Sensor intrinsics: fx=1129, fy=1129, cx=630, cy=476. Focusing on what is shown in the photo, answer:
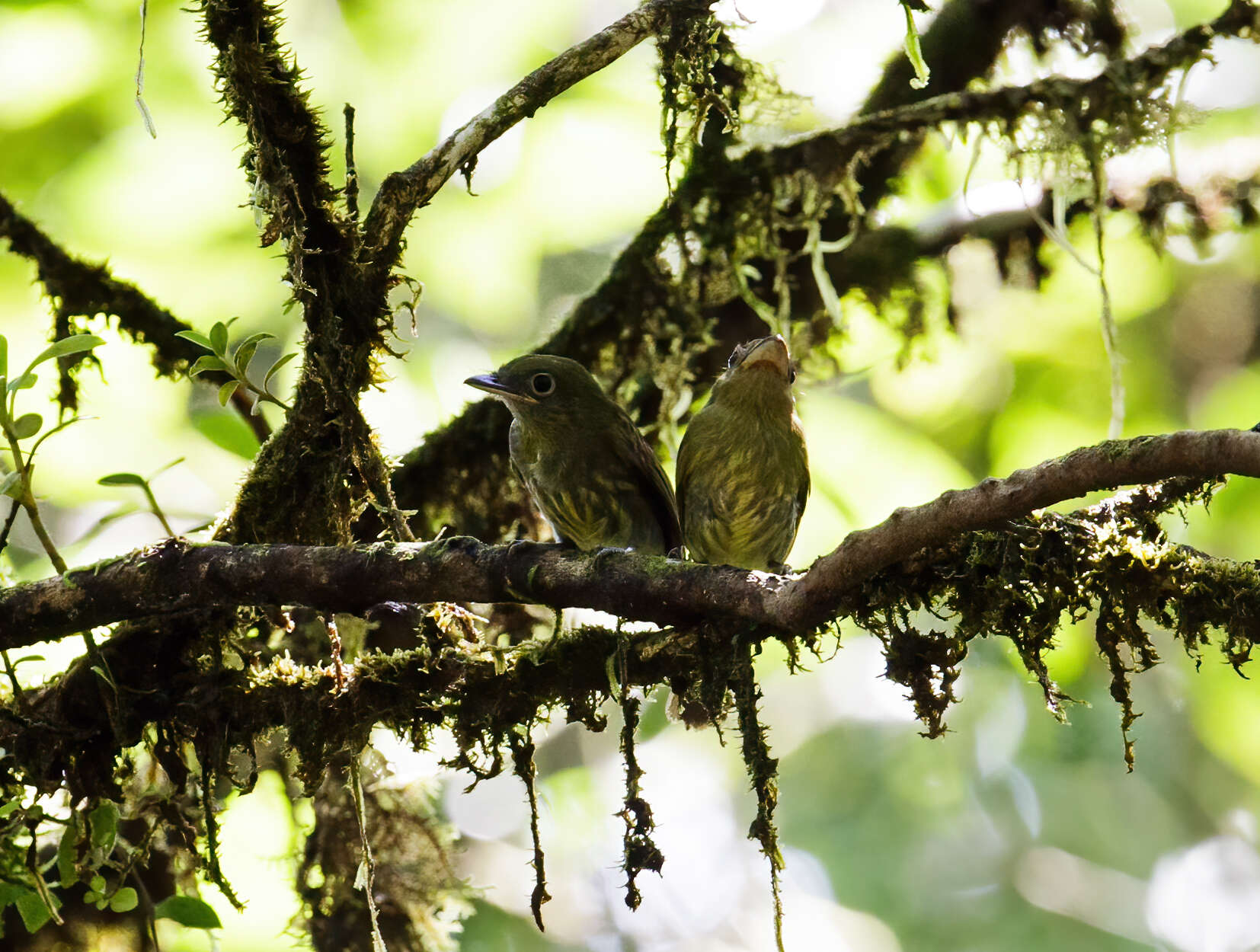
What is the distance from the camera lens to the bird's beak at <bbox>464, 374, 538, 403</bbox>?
11.9 ft

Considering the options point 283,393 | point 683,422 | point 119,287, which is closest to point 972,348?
point 683,422

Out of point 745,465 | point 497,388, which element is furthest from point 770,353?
point 497,388

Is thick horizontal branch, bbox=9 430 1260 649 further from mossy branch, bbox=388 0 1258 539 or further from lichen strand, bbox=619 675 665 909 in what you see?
mossy branch, bbox=388 0 1258 539

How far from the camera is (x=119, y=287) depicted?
350cm

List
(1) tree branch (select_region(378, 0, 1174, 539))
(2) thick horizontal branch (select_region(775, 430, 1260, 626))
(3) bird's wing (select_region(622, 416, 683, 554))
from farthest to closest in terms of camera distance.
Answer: (1) tree branch (select_region(378, 0, 1174, 539)) → (3) bird's wing (select_region(622, 416, 683, 554)) → (2) thick horizontal branch (select_region(775, 430, 1260, 626))

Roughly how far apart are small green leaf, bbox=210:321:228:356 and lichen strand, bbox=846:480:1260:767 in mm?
1527

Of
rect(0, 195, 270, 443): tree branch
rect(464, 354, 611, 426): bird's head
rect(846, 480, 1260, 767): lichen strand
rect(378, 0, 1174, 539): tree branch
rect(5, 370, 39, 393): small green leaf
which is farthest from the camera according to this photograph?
rect(378, 0, 1174, 539): tree branch

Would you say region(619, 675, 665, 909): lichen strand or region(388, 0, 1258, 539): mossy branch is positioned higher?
region(388, 0, 1258, 539): mossy branch

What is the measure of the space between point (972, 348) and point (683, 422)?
2104 millimetres

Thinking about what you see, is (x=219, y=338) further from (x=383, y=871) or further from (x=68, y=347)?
(x=383, y=871)

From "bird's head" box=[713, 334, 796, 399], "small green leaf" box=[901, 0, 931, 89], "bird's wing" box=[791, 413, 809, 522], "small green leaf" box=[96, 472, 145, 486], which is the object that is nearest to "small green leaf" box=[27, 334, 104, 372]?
"small green leaf" box=[96, 472, 145, 486]

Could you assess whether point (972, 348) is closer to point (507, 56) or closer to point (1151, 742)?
point (507, 56)

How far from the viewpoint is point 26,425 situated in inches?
101

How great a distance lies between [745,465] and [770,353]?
395mm
